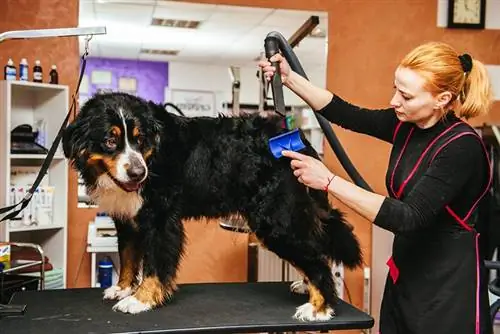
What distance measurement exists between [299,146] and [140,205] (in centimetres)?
56

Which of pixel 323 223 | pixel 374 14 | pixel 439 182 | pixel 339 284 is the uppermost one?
pixel 374 14

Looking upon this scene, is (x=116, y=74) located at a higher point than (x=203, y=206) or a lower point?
higher

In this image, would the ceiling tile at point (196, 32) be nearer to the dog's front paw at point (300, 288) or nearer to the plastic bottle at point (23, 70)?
the plastic bottle at point (23, 70)

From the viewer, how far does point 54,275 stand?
3.03m

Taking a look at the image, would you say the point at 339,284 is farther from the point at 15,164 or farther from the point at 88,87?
the point at 88,87

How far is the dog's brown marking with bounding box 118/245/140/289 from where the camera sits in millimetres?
1968

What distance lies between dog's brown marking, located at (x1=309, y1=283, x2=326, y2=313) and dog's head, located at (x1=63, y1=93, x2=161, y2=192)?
Answer: 0.67 meters

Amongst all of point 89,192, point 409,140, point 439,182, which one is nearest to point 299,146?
point 409,140

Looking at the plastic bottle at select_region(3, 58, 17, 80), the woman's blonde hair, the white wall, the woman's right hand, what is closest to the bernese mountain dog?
the woman's right hand

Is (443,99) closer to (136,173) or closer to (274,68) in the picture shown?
→ (274,68)

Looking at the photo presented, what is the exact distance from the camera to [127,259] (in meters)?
1.98

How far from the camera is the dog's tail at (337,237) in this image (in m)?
1.98

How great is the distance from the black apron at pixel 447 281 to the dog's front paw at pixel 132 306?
816 millimetres

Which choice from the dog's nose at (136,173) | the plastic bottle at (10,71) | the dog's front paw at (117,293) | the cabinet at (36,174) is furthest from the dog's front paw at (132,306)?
the plastic bottle at (10,71)
